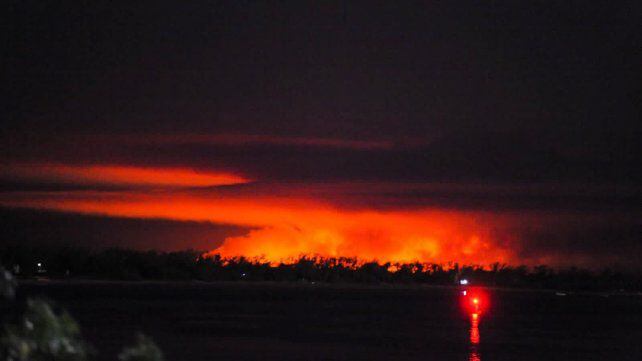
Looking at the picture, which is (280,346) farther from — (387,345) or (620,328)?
(620,328)

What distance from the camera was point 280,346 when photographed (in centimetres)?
6275

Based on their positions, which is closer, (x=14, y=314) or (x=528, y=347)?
(x=528, y=347)

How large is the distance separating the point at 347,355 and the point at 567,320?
59.3 m

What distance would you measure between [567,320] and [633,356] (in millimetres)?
48323

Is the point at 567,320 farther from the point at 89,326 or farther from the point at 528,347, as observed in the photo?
the point at 89,326

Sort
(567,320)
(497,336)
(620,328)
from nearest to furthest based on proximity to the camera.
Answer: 1. (497,336)
2. (620,328)
3. (567,320)

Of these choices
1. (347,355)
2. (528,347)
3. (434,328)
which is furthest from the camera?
(434,328)

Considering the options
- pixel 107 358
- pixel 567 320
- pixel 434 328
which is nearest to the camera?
pixel 107 358

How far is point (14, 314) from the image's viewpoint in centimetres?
9469

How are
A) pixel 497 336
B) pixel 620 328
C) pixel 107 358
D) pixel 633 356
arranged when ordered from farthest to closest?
1. pixel 620 328
2. pixel 497 336
3. pixel 633 356
4. pixel 107 358

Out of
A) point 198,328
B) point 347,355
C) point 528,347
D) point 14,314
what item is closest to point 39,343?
point 347,355

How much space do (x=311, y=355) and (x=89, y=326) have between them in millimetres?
27674

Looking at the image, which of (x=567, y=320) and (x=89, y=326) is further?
(x=567, y=320)

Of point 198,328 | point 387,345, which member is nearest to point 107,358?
point 387,345
